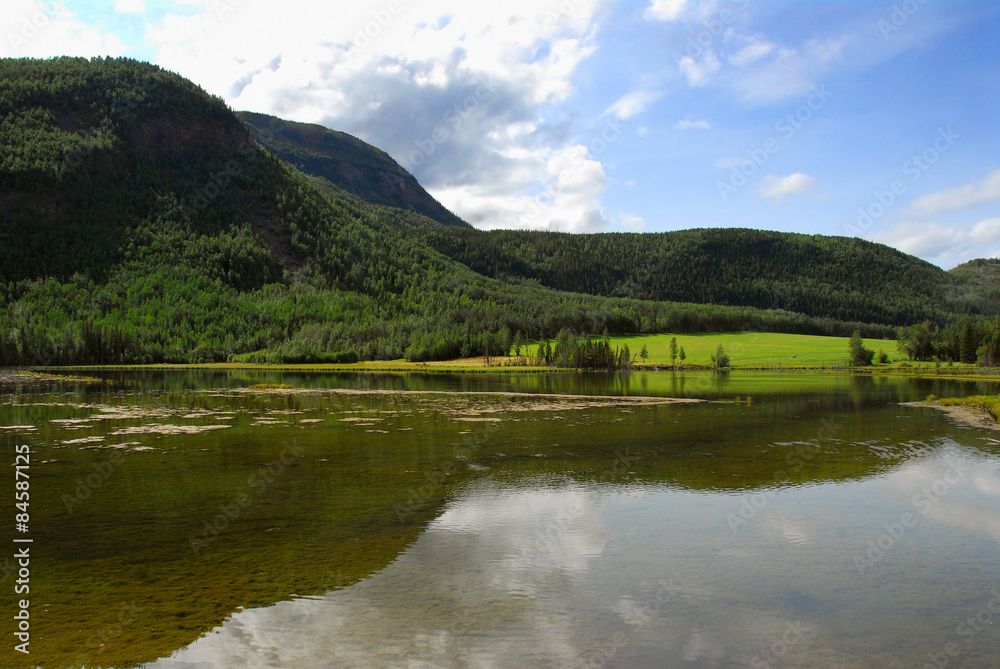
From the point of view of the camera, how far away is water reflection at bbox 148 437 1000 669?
11.9m

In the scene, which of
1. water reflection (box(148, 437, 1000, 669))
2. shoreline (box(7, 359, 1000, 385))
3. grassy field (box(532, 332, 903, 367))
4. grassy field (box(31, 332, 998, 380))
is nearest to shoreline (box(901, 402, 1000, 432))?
water reflection (box(148, 437, 1000, 669))

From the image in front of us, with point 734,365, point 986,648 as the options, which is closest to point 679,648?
point 986,648

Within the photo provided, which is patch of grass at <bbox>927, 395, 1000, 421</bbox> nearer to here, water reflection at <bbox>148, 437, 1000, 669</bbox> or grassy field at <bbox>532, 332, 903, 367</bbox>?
water reflection at <bbox>148, 437, 1000, 669</bbox>

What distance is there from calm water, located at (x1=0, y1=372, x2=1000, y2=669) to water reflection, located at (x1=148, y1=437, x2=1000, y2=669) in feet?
0.21

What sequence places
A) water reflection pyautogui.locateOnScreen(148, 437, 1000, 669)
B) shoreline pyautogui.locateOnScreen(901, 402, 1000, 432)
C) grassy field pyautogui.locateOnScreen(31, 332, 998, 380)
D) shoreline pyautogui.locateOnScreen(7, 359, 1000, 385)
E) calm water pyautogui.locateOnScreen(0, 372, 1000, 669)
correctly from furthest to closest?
1. grassy field pyautogui.locateOnScreen(31, 332, 998, 380)
2. shoreline pyautogui.locateOnScreen(7, 359, 1000, 385)
3. shoreline pyautogui.locateOnScreen(901, 402, 1000, 432)
4. calm water pyautogui.locateOnScreen(0, 372, 1000, 669)
5. water reflection pyautogui.locateOnScreen(148, 437, 1000, 669)

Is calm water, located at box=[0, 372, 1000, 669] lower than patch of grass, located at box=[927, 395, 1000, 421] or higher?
lower

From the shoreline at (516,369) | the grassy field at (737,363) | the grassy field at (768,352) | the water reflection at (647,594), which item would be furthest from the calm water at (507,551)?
the grassy field at (768,352)

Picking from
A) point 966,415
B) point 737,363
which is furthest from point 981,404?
point 737,363

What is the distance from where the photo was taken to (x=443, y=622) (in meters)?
13.1

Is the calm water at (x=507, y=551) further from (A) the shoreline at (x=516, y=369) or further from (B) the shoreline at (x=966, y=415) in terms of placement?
(A) the shoreline at (x=516, y=369)

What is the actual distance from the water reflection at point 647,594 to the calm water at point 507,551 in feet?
0.21

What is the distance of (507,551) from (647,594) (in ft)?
14.2

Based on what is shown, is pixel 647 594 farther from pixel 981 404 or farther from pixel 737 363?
pixel 737 363

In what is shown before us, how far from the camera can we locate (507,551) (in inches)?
696
